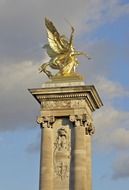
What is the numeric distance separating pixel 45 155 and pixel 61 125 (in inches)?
68.7

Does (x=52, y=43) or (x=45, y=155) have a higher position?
(x=52, y=43)

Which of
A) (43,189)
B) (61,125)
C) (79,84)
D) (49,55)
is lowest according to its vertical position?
(43,189)

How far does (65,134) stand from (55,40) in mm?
5543

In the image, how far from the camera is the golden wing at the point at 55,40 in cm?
3155

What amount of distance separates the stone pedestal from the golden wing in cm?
240

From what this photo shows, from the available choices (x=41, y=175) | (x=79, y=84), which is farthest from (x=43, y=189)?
(x=79, y=84)

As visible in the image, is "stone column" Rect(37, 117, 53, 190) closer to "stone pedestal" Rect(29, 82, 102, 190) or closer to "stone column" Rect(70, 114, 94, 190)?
"stone pedestal" Rect(29, 82, 102, 190)

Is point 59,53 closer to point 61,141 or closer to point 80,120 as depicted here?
point 80,120

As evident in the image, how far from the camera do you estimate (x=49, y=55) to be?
104ft

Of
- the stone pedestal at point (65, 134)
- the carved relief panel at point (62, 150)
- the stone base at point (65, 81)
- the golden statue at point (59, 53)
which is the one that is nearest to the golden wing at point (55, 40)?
the golden statue at point (59, 53)

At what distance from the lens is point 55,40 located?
1249 inches

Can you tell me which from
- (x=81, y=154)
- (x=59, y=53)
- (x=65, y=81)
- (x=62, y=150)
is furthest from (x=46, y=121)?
(x=59, y=53)

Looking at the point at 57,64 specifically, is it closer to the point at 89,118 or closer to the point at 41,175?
the point at 89,118

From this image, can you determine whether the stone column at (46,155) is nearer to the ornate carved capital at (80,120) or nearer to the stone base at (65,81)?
the ornate carved capital at (80,120)
